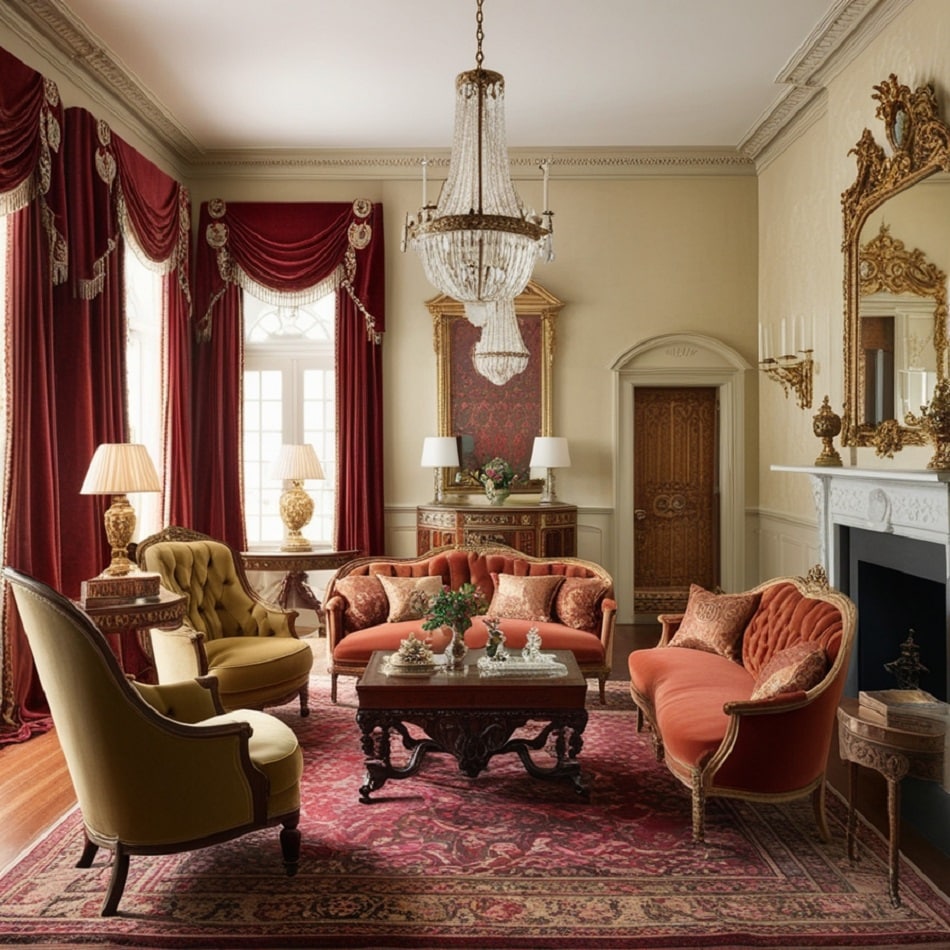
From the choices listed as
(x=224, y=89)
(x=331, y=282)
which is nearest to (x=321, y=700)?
(x=331, y=282)

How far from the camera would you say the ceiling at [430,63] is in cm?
502

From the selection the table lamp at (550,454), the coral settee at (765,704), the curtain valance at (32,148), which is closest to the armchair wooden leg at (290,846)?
the coral settee at (765,704)

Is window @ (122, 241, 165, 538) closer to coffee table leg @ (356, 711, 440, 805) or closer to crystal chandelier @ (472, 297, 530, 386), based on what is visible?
crystal chandelier @ (472, 297, 530, 386)

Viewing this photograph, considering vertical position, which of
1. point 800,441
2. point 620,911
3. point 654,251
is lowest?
point 620,911

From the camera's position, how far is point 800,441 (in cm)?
650

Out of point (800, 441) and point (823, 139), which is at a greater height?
point (823, 139)

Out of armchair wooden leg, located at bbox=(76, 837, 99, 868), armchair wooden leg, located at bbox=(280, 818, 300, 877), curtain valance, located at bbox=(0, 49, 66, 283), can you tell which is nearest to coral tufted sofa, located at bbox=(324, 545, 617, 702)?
armchair wooden leg, located at bbox=(280, 818, 300, 877)

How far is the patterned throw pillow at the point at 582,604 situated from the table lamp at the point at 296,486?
226 cm

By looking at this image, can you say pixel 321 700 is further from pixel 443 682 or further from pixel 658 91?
pixel 658 91

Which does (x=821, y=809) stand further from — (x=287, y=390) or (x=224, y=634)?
(x=287, y=390)

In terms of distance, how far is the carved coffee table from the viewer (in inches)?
152

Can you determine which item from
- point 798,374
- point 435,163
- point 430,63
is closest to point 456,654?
point 798,374

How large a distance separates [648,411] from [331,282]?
2926 millimetres

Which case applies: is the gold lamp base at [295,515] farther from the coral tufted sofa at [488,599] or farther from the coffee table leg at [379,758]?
the coffee table leg at [379,758]
